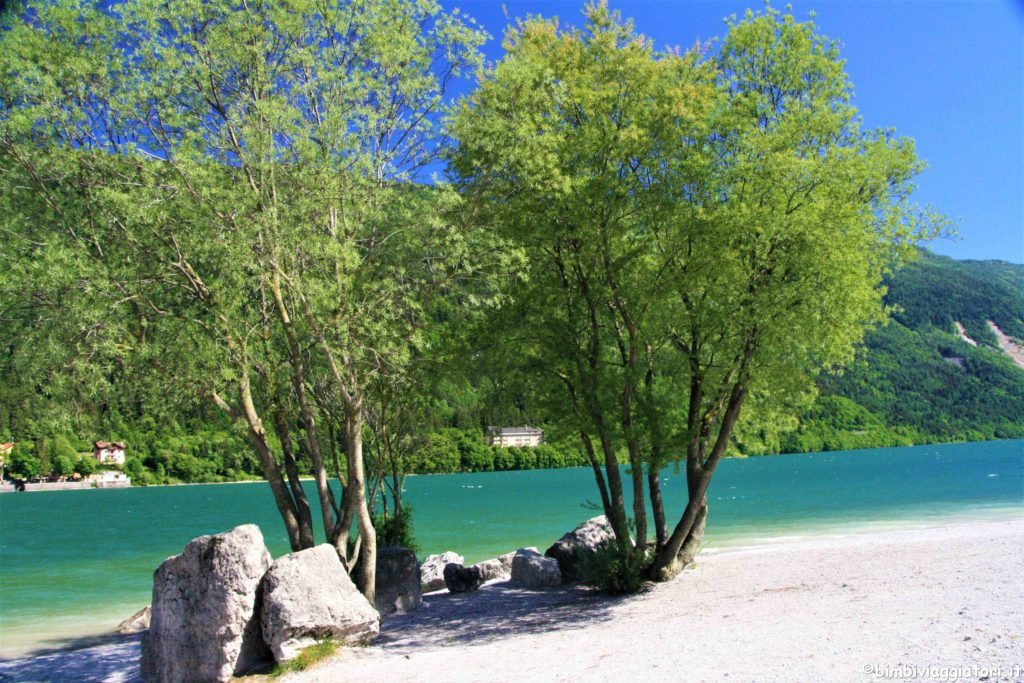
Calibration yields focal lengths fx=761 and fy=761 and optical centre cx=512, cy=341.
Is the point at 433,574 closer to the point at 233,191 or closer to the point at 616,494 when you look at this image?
the point at 616,494

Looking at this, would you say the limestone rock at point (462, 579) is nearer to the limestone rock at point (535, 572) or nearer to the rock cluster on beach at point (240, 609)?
the limestone rock at point (535, 572)

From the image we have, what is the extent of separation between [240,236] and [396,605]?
8775 millimetres

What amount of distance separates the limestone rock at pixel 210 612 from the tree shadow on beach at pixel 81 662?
7.45 ft

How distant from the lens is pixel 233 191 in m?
12.2

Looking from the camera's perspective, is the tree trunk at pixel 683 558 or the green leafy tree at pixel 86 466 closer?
the tree trunk at pixel 683 558

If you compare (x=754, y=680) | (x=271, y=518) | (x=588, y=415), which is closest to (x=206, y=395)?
(x=588, y=415)

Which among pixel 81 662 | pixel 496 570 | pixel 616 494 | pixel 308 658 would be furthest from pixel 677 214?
pixel 81 662

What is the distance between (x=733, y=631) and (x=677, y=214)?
7.80 metres

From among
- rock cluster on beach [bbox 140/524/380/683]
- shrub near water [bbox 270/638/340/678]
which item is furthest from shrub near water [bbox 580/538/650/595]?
rock cluster on beach [bbox 140/524/380/683]

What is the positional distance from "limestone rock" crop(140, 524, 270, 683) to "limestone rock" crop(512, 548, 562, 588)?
8.69 metres

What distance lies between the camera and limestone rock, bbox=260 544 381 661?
37.6 feet

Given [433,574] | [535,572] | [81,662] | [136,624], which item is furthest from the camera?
[433,574]

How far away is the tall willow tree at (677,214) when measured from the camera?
13977 millimetres

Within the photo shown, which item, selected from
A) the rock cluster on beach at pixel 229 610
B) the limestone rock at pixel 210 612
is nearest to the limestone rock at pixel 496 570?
the rock cluster on beach at pixel 229 610
